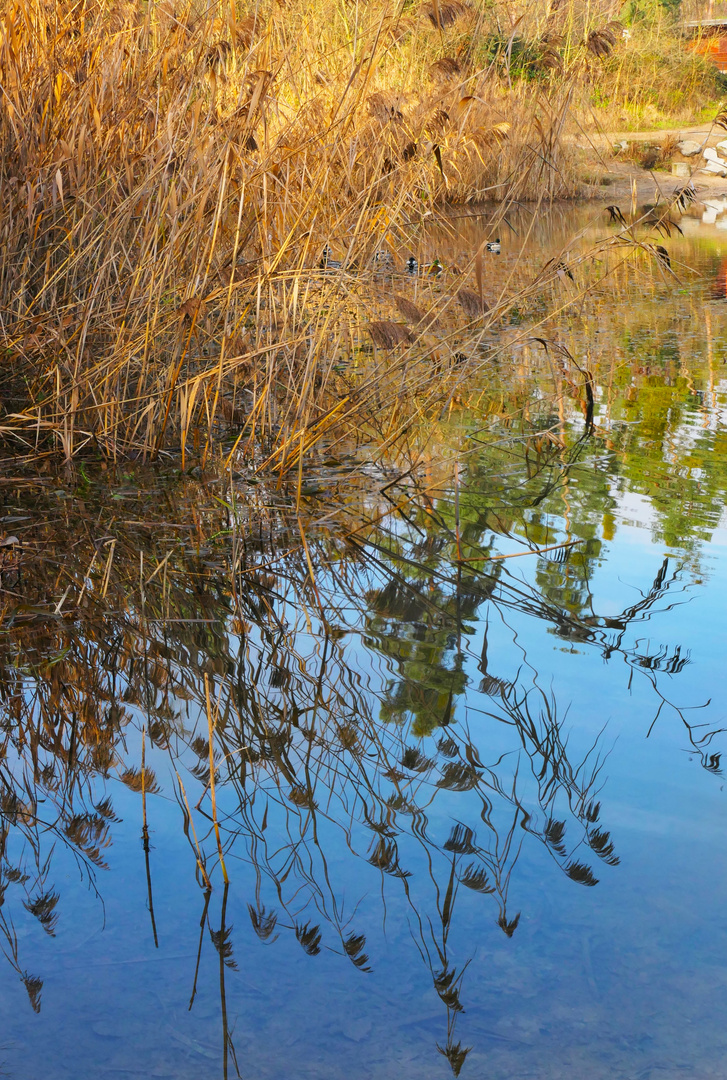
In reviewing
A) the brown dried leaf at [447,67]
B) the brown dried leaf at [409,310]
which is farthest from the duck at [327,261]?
the brown dried leaf at [447,67]

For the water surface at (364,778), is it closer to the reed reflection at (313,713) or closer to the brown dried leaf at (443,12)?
the reed reflection at (313,713)

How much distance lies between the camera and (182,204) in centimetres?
298

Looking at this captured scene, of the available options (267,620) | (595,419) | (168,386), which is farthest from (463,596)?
(595,419)

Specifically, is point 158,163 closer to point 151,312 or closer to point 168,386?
point 151,312

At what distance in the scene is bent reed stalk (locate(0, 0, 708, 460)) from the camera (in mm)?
3080

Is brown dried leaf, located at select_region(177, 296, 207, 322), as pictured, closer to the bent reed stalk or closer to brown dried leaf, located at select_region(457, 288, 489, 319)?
the bent reed stalk

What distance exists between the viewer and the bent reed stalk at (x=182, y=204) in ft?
10.1

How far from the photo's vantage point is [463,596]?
251 centimetres

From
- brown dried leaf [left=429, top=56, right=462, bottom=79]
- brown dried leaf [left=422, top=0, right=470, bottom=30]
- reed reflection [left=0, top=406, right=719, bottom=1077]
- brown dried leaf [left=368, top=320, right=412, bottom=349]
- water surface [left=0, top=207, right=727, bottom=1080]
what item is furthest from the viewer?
brown dried leaf [left=429, top=56, right=462, bottom=79]

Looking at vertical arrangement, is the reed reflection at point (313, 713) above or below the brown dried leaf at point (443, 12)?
below

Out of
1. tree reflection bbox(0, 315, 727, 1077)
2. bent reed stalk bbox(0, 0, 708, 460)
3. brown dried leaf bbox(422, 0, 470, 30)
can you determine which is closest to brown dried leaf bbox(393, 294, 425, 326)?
bent reed stalk bbox(0, 0, 708, 460)

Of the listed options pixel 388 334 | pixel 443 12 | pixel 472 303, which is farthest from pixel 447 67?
pixel 388 334

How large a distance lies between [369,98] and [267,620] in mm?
1770

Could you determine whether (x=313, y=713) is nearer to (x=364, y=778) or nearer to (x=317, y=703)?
(x=317, y=703)
